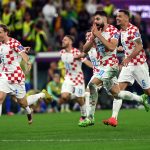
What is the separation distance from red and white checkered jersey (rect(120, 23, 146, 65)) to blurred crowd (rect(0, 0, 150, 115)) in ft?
29.4

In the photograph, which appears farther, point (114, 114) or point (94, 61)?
point (94, 61)

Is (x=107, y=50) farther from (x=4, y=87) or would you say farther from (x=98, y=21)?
(x=4, y=87)

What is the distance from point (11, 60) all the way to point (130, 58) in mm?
2495

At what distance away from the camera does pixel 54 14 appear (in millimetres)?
30094

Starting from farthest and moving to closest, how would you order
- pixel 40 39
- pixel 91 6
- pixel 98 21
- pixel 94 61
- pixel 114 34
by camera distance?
pixel 91 6 < pixel 40 39 < pixel 94 61 < pixel 114 34 < pixel 98 21

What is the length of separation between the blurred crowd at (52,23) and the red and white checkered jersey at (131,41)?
29.4 feet

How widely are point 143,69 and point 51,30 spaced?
42.3ft

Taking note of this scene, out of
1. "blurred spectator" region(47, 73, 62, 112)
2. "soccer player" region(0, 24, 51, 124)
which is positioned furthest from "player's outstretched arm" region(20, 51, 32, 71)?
"blurred spectator" region(47, 73, 62, 112)

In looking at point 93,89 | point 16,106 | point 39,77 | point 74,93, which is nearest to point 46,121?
point 74,93

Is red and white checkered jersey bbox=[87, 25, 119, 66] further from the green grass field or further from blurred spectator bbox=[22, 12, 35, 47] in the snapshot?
blurred spectator bbox=[22, 12, 35, 47]

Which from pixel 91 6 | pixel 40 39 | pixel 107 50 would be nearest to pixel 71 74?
pixel 107 50

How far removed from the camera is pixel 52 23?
1193 inches

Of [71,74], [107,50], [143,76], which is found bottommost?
[71,74]

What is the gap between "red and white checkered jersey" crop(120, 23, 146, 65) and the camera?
17.3 m
